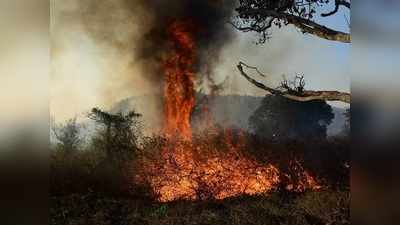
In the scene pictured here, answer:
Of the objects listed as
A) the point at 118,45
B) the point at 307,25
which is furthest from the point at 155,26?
the point at 307,25

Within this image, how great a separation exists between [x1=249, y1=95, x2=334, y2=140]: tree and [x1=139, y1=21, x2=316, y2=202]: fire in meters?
0.19

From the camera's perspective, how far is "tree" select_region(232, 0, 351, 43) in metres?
3.86

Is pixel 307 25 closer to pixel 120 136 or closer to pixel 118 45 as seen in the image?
pixel 118 45

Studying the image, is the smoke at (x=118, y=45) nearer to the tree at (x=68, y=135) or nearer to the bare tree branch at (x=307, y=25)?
the tree at (x=68, y=135)

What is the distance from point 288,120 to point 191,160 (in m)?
0.78

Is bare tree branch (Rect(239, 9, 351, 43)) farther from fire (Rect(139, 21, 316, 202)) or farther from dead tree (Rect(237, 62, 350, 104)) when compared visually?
fire (Rect(139, 21, 316, 202))

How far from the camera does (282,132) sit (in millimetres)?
3908

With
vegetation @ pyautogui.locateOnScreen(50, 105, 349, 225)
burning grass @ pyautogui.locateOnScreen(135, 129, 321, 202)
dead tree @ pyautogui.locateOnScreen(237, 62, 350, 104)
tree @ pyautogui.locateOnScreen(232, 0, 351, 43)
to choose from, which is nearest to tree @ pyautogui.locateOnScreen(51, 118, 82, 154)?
vegetation @ pyautogui.locateOnScreen(50, 105, 349, 225)

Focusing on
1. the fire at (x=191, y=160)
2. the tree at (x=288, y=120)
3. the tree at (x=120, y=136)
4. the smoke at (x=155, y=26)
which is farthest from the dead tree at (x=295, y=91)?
the tree at (x=120, y=136)

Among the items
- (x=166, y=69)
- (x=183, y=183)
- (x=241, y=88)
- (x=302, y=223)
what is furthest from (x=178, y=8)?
(x=302, y=223)

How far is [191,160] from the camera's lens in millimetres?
3916

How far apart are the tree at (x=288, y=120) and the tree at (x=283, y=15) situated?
0.49m

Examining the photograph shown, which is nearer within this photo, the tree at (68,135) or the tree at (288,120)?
the tree at (68,135)

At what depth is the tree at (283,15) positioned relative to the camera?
152 inches
